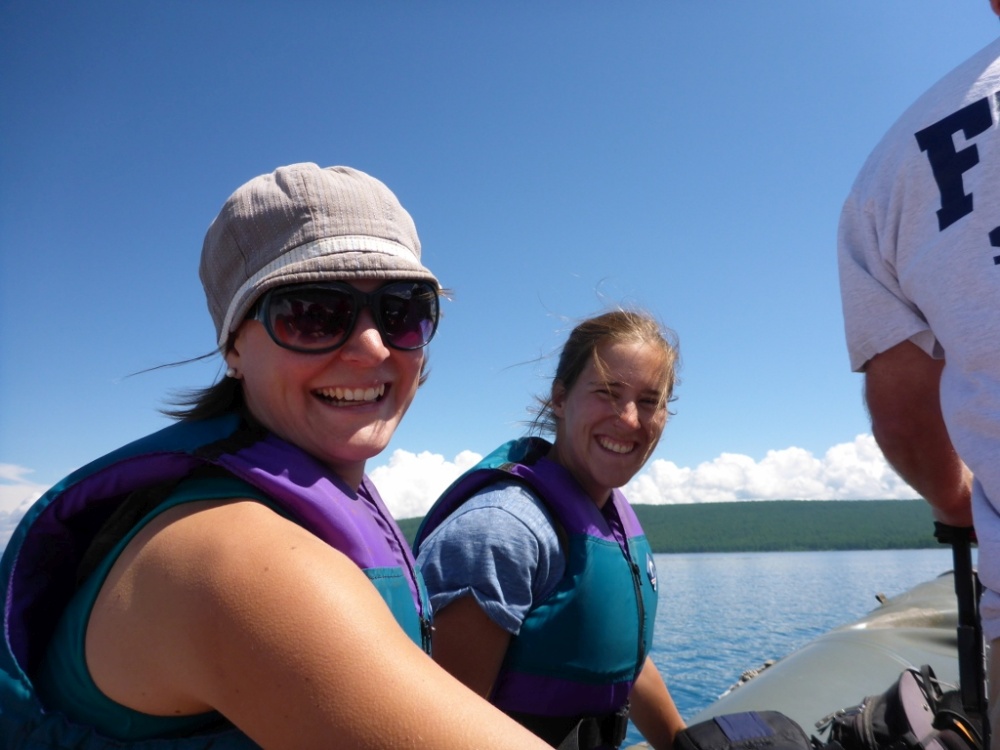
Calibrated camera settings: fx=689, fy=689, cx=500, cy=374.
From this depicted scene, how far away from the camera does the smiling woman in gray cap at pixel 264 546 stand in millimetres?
748

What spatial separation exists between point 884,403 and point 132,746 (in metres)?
1.41

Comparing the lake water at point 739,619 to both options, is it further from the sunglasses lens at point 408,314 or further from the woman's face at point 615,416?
the sunglasses lens at point 408,314

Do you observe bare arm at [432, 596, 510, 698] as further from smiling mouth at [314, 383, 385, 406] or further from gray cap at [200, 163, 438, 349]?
gray cap at [200, 163, 438, 349]

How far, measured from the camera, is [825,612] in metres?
15.5

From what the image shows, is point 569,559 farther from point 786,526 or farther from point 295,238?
point 786,526

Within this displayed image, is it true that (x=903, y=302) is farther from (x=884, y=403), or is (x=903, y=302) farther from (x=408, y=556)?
(x=408, y=556)

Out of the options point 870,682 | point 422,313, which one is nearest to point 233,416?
point 422,313

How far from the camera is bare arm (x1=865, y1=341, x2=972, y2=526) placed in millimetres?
1316

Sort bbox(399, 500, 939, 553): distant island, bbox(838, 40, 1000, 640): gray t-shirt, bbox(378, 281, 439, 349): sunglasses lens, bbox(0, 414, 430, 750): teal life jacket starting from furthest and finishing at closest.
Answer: bbox(399, 500, 939, 553): distant island
bbox(378, 281, 439, 349): sunglasses lens
bbox(838, 40, 1000, 640): gray t-shirt
bbox(0, 414, 430, 750): teal life jacket

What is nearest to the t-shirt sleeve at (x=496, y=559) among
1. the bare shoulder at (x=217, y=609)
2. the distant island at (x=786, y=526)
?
the bare shoulder at (x=217, y=609)

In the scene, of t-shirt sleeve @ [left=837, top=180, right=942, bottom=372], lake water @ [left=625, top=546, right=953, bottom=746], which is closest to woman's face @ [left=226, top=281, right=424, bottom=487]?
t-shirt sleeve @ [left=837, top=180, right=942, bottom=372]

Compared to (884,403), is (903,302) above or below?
above

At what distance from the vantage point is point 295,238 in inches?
46.4

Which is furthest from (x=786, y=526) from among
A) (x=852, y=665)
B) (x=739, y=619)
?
(x=852, y=665)
